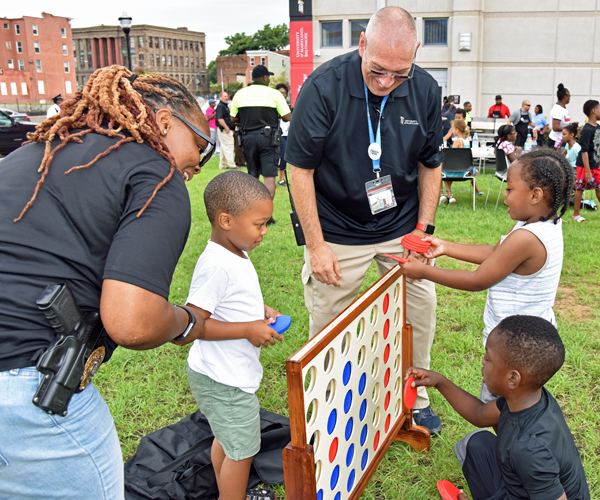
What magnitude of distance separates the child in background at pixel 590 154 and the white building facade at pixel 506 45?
22.9m

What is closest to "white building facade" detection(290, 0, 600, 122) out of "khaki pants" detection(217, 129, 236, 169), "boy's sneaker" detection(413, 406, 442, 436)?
"khaki pants" detection(217, 129, 236, 169)

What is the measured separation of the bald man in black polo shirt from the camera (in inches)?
102

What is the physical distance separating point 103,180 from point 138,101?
12.5 inches

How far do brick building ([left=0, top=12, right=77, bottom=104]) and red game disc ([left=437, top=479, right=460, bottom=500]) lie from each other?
81.9 metres

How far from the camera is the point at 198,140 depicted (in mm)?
1658

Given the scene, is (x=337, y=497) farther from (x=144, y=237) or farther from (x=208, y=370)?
(x=144, y=237)

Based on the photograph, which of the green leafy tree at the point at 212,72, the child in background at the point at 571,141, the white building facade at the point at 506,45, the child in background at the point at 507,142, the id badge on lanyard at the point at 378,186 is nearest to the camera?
the id badge on lanyard at the point at 378,186

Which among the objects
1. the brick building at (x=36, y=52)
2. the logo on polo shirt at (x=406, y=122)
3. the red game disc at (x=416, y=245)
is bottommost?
the red game disc at (x=416, y=245)

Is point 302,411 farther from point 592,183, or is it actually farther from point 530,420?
point 592,183

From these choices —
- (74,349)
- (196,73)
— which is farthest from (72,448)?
(196,73)

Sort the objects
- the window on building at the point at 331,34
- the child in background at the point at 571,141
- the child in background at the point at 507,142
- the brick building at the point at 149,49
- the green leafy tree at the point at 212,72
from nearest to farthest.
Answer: the child in background at the point at 571,141
the child in background at the point at 507,142
the window on building at the point at 331,34
the brick building at the point at 149,49
the green leafy tree at the point at 212,72

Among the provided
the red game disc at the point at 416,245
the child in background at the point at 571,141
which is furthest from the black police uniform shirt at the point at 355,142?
the child in background at the point at 571,141

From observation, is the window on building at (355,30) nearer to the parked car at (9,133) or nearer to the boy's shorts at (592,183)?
the parked car at (9,133)

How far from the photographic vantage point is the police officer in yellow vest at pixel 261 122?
7.80 m
